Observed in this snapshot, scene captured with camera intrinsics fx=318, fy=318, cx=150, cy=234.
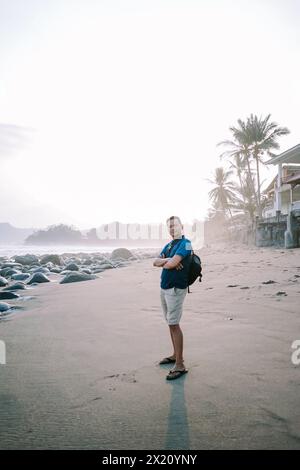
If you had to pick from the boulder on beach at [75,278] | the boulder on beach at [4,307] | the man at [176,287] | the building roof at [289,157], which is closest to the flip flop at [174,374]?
the man at [176,287]

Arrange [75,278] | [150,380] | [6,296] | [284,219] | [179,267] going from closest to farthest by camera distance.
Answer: [150,380], [179,267], [6,296], [75,278], [284,219]

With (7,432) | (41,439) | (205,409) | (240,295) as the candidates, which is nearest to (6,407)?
(7,432)

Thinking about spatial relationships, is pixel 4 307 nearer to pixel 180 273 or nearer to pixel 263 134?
pixel 180 273

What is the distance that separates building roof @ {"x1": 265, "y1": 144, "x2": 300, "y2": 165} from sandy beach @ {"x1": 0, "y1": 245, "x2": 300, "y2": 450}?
2069 cm

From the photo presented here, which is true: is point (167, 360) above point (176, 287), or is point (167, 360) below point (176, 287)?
below

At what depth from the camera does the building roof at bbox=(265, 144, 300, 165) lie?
23047mm

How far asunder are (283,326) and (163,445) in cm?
248

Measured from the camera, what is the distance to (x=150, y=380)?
2711 mm

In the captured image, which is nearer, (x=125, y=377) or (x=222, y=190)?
(x=125, y=377)

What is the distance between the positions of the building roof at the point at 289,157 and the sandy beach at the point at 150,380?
67.9 ft

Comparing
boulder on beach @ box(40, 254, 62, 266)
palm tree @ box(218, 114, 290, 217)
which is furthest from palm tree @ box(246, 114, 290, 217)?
boulder on beach @ box(40, 254, 62, 266)

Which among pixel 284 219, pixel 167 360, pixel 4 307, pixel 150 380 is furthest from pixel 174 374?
pixel 284 219

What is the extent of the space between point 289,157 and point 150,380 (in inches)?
1028

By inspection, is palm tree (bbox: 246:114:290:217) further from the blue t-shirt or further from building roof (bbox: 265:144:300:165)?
the blue t-shirt
